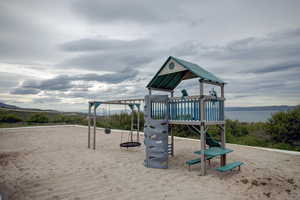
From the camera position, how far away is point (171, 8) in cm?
764

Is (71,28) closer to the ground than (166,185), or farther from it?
farther from it

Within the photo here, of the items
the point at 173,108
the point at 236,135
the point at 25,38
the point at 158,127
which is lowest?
the point at 236,135

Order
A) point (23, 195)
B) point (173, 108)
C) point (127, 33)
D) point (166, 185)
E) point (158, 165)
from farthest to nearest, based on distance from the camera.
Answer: point (127, 33) → point (173, 108) → point (158, 165) → point (166, 185) → point (23, 195)

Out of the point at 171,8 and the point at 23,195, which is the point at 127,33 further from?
the point at 23,195

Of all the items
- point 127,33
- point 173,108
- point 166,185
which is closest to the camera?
point 166,185

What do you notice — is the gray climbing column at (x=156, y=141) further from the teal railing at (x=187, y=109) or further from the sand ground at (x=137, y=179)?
the sand ground at (x=137, y=179)

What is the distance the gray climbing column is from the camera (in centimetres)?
558

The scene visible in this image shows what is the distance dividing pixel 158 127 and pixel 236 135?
31.3 ft

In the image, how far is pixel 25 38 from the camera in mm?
8742

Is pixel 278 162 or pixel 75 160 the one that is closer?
pixel 278 162

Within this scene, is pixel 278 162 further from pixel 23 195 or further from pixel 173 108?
pixel 23 195

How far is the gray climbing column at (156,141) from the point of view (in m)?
5.58

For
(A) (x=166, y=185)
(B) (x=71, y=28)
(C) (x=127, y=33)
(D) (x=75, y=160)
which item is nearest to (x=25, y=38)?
(B) (x=71, y=28)

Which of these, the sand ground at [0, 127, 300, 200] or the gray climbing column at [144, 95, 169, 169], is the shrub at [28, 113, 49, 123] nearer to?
the sand ground at [0, 127, 300, 200]
